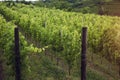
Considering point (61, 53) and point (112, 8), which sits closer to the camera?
point (61, 53)

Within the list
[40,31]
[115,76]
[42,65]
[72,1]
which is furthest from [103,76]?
[72,1]

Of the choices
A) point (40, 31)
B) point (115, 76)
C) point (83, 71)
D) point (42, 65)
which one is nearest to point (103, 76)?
point (115, 76)

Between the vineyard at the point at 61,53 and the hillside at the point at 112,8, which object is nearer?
the vineyard at the point at 61,53

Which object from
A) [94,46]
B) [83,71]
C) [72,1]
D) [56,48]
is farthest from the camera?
[72,1]

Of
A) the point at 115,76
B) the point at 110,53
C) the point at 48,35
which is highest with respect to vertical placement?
the point at 48,35

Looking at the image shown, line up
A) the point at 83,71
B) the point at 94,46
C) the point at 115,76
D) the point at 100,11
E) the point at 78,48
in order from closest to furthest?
the point at 83,71 < the point at 78,48 < the point at 115,76 < the point at 94,46 < the point at 100,11

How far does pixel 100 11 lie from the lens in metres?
113

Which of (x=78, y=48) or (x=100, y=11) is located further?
(x=100, y=11)

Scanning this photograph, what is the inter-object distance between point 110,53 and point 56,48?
311 inches

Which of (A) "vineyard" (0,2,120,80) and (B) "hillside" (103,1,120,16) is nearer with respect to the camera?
(A) "vineyard" (0,2,120,80)

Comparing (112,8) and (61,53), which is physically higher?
(112,8)

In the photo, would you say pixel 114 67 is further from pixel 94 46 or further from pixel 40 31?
pixel 40 31

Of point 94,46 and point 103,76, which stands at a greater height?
point 94,46

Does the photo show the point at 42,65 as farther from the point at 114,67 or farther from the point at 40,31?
the point at 114,67
